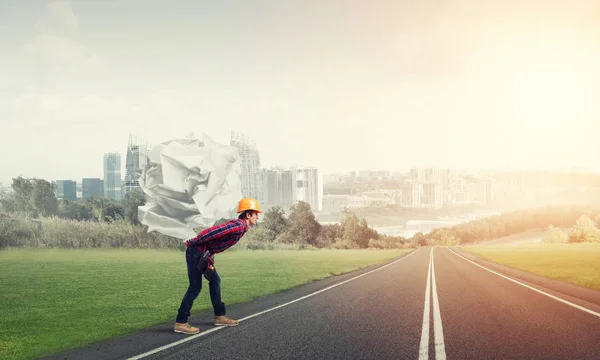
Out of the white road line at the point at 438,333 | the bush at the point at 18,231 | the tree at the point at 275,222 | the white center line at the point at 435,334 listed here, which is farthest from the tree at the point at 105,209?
the white road line at the point at 438,333

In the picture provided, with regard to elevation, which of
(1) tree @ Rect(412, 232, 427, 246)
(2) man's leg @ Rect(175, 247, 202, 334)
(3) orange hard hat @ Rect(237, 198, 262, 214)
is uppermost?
(3) orange hard hat @ Rect(237, 198, 262, 214)

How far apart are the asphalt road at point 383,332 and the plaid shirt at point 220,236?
1658 mm

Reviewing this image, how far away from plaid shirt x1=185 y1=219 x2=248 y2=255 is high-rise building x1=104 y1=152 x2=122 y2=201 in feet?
502

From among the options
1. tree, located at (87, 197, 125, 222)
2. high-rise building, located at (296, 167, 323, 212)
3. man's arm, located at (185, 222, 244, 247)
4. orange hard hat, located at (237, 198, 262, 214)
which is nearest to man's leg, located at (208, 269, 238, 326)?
man's arm, located at (185, 222, 244, 247)

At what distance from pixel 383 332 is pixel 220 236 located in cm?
359

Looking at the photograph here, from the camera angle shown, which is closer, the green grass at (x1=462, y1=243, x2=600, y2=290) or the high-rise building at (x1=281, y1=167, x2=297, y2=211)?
the green grass at (x1=462, y1=243, x2=600, y2=290)

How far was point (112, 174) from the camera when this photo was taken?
16050 centimetres

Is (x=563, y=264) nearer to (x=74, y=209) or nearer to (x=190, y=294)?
(x=190, y=294)

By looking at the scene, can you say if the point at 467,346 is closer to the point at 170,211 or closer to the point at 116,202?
the point at 170,211

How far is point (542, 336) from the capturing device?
29.5 feet

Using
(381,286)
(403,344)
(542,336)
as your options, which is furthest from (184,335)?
(381,286)

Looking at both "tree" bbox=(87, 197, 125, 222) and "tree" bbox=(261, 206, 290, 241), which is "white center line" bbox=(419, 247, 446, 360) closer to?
"tree" bbox=(87, 197, 125, 222)

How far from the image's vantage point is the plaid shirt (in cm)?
909

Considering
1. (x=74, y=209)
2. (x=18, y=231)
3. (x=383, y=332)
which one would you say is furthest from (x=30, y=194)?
(x=383, y=332)
